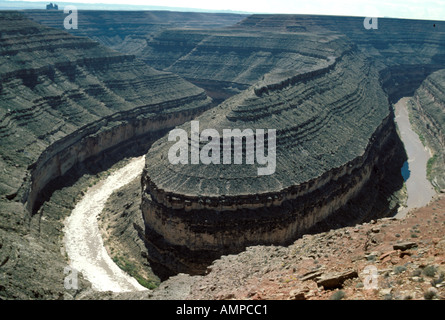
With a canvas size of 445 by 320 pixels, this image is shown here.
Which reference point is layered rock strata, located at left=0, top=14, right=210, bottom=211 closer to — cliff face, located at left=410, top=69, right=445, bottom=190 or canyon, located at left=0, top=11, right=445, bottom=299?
canyon, located at left=0, top=11, right=445, bottom=299

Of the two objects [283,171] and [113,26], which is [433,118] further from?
[113,26]

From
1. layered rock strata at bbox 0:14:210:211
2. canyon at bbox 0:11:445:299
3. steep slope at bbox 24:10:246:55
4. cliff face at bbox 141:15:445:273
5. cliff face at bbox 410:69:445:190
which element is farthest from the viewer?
steep slope at bbox 24:10:246:55

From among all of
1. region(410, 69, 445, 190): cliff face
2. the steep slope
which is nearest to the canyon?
region(410, 69, 445, 190): cliff face

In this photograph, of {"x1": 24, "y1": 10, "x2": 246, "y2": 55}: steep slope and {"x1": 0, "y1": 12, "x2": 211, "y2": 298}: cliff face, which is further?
{"x1": 24, "y1": 10, "x2": 246, "y2": 55}: steep slope

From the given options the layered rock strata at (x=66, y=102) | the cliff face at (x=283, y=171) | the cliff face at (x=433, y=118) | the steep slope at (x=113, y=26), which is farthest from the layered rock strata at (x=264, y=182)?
the steep slope at (x=113, y=26)
